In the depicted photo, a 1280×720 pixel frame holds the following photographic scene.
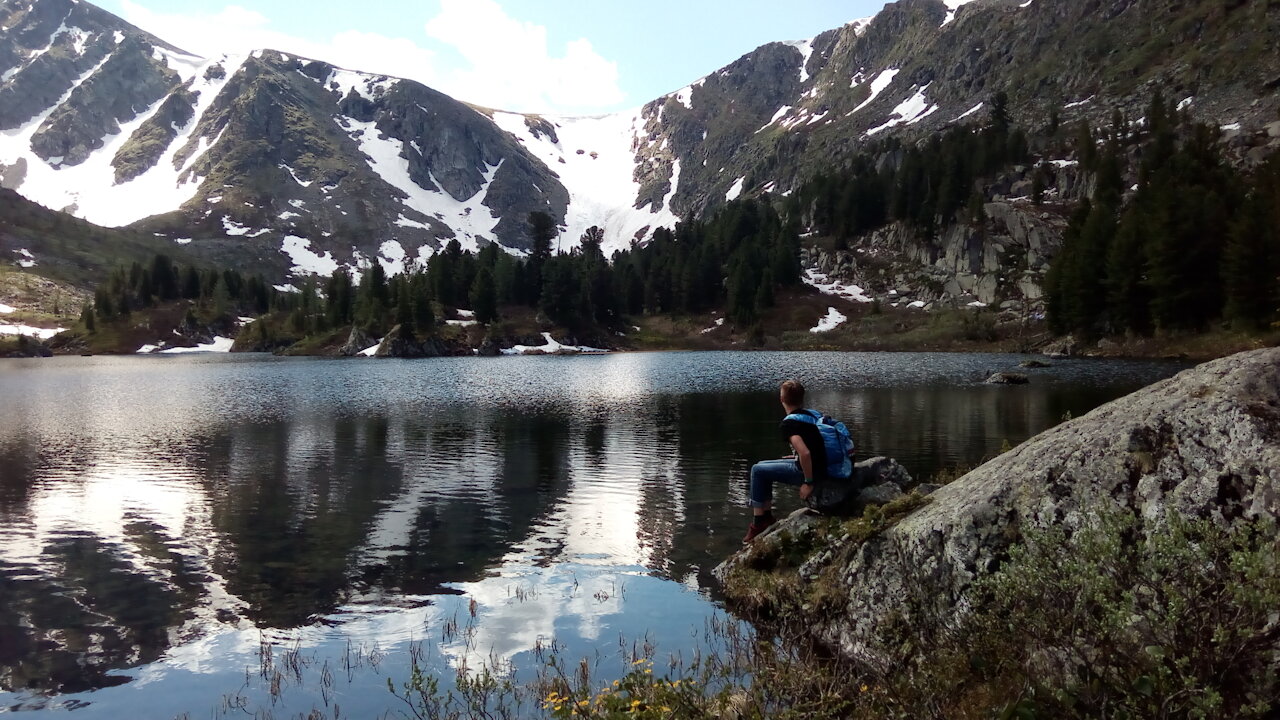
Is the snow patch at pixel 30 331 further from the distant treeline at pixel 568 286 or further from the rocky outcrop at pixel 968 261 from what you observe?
the rocky outcrop at pixel 968 261

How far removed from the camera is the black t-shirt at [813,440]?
1537 centimetres

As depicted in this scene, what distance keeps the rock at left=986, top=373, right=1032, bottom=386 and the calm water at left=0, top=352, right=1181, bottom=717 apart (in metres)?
6.58

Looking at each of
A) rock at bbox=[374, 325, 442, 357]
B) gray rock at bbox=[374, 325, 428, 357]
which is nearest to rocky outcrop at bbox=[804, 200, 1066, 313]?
rock at bbox=[374, 325, 442, 357]

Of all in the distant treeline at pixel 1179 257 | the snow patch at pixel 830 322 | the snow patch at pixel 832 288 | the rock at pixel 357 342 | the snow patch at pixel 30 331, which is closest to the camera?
the distant treeline at pixel 1179 257

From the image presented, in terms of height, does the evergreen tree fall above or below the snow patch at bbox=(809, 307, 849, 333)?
above

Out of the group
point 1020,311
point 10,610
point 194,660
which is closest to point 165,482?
point 10,610

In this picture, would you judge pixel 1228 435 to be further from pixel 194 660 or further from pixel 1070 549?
pixel 194 660

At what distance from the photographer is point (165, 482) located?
2797 cm

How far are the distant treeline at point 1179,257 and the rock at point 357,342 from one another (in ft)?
441

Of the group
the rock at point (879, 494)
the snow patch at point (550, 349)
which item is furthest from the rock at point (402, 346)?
the rock at point (879, 494)

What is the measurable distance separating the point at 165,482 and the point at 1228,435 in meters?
32.2

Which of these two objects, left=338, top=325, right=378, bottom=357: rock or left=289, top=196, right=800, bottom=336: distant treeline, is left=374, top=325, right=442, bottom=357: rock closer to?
left=289, top=196, right=800, bottom=336: distant treeline

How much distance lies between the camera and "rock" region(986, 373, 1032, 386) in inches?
2405

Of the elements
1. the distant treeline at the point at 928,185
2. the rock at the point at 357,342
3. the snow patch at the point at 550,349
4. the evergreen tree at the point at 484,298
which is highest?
the distant treeline at the point at 928,185
